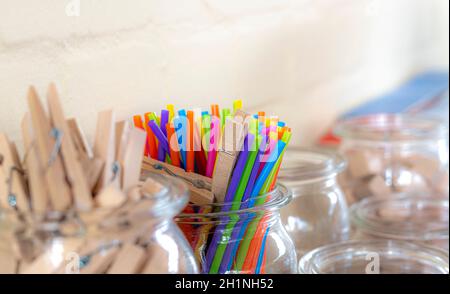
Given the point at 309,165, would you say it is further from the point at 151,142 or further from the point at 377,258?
the point at 151,142

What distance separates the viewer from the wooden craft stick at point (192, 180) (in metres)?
0.51

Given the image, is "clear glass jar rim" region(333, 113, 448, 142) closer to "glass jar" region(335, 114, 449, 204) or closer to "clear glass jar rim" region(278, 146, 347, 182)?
"glass jar" region(335, 114, 449, 204)

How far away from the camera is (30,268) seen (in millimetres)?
395

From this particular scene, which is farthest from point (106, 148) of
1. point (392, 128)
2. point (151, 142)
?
point (392, 128)

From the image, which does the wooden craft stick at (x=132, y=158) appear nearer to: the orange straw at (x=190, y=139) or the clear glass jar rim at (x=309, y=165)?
the orange straw at (x=190, y=139)

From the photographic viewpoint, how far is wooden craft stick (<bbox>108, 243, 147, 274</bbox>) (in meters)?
0.40

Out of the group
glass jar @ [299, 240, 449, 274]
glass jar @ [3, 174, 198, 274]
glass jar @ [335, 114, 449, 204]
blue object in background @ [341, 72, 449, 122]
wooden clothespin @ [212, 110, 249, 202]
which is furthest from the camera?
blue object in background @ [341, 72, 449, 122]

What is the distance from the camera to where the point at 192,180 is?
20.5 inches

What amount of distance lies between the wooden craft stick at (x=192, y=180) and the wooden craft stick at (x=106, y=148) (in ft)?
0.35

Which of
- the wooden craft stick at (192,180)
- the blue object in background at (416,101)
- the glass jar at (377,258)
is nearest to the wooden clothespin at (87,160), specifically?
the wooden craft stick at (192,180)

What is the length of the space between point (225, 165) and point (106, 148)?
11cm

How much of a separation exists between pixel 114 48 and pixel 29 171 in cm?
25

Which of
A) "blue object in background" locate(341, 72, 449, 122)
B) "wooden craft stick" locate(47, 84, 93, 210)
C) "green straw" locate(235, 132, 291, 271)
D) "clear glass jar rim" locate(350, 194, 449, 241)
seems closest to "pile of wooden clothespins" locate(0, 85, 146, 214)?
"wooden craft stick" locate(47, 84, 93, 210)

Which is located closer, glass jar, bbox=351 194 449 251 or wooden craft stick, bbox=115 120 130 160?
wooden craft stick, bbox=115 120 130 160
